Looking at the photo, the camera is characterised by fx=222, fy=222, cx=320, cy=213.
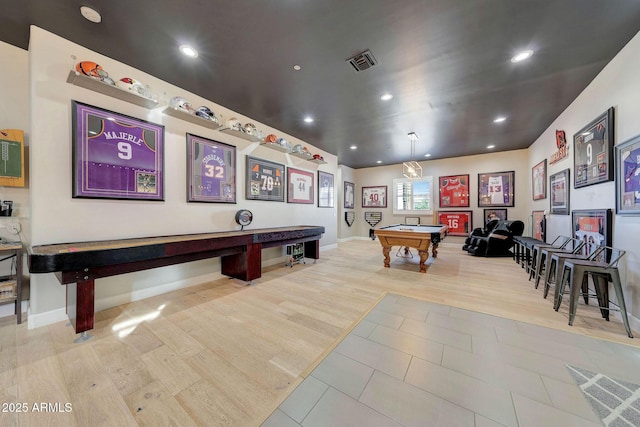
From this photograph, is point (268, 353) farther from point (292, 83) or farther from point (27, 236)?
point (292, 83)

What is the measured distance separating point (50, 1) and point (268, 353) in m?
3.54

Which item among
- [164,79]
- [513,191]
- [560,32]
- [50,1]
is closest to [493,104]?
[560,32]

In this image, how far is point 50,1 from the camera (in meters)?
1.92

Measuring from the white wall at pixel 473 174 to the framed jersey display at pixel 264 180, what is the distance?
508 cm

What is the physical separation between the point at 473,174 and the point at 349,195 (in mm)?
4251

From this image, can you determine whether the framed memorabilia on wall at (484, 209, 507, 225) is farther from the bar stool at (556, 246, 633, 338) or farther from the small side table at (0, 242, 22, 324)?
the small side table at (0, 242, 22, 324)

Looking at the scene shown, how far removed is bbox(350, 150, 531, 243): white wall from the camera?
6.52 meters

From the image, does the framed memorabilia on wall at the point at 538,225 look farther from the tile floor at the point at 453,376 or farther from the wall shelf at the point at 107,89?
the wall shelf at the point at 107,89

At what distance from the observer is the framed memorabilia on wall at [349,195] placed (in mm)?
8840

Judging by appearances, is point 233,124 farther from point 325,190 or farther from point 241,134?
point 325,190

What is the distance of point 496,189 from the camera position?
6.88 m

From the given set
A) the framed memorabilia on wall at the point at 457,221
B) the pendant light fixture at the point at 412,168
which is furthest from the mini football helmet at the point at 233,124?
the framed memorabilia on wall at the point at 457,221

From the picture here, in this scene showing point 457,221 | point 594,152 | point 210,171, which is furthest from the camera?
point 457,221

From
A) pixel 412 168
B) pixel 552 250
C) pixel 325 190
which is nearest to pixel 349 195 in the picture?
pixel 325 190
